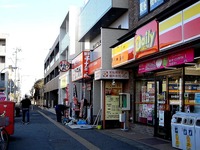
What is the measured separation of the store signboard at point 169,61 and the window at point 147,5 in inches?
95.1

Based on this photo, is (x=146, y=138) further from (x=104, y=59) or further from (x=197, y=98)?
(x=104, y=59)

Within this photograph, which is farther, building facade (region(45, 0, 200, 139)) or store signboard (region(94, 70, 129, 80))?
store signboard (region(94, 70, 129, 80))

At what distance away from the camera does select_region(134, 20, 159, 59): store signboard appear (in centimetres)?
1112

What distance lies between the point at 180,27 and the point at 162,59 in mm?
2409

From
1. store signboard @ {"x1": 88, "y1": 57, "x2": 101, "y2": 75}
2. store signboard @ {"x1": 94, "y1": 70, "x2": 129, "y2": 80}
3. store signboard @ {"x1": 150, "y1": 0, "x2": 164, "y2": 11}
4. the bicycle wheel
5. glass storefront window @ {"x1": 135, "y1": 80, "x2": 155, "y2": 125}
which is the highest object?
store signboard @ {"x1": 150, "y1": 0, "x2": 164, "y2": 11}

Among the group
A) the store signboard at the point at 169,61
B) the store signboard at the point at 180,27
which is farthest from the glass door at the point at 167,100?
the store signboard at the point at 180,27

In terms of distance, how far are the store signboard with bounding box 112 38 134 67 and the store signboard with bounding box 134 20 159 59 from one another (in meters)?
0.62

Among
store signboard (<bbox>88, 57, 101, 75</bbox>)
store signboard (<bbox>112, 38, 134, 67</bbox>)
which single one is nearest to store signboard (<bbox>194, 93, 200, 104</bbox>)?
store signboard (<bbox>112, 38, 134, 67</bbox>)

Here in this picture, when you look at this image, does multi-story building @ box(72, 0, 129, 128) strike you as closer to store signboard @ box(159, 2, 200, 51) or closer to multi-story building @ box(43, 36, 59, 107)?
store signboard @ box(159, 2, 200, 51)

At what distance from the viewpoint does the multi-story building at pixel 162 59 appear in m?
9.27

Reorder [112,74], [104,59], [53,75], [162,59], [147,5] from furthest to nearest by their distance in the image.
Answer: [53,75]
[104,59]
[112,74]
[147,5]
[162,59]

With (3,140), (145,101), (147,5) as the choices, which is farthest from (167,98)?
(3,140)

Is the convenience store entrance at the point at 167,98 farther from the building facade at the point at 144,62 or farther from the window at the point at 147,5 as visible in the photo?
the window at the point at 147,5

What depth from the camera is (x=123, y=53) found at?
47.4 ft
